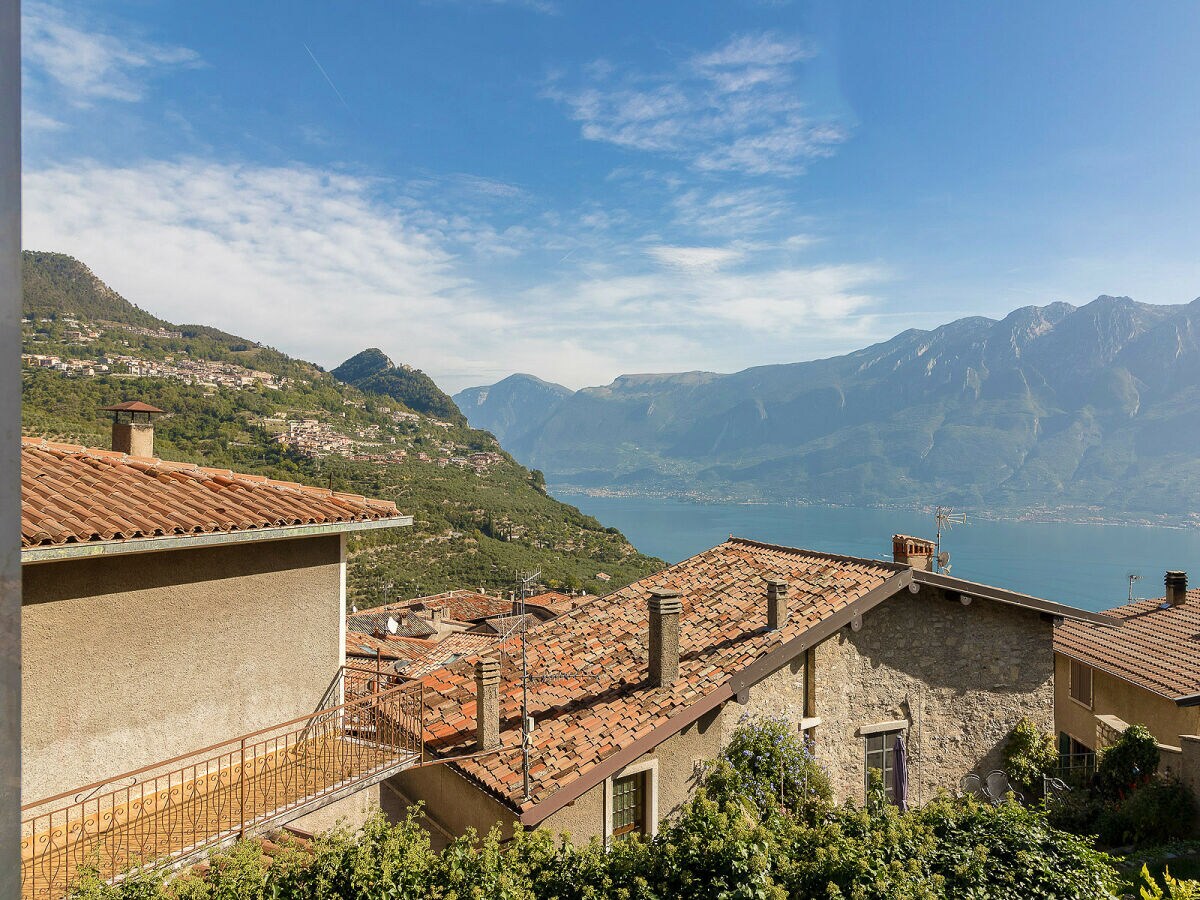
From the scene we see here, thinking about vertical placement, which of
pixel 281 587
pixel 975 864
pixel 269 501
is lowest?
pixel 975 864

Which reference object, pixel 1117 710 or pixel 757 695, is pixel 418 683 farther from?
pixel 1117 710

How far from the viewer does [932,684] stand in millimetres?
11539

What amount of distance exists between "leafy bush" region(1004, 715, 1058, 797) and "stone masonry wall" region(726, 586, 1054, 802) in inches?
5.9

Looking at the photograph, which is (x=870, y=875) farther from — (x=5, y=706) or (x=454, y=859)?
(x=5, y=706)

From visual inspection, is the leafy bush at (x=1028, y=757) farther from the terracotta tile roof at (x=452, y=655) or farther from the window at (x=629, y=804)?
the terracotta tile roof at (x=452, y=655)

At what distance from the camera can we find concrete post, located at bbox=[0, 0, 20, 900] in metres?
1.31

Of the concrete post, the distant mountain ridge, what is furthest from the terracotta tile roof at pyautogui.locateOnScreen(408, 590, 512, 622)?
the distant mountain ridge

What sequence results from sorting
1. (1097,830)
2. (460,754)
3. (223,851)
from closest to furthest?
(223,851)
(460,754)
(1097,830)

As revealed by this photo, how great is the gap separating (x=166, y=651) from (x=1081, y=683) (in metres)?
19.0

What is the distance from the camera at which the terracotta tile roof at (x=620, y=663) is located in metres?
9.51

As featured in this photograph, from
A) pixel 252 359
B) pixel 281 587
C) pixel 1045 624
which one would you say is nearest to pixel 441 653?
pixel 281 587

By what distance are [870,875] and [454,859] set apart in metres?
3.41

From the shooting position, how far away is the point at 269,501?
299 inches

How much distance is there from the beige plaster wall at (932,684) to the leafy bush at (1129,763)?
1889 millimetres
